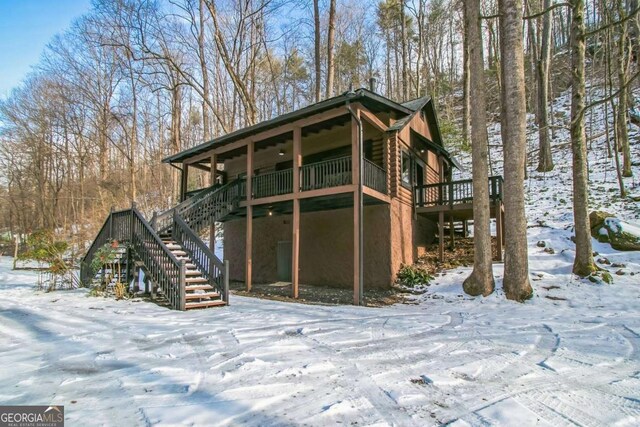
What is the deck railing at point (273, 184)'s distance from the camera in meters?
11.1

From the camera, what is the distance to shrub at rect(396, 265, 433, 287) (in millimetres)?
10406

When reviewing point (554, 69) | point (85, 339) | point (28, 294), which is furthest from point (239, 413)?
point (554, 69)

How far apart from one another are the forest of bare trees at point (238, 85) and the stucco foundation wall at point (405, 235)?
2.84m

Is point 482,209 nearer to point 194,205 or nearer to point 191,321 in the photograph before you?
point 191,321

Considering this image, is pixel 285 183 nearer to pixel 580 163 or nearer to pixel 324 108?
pixel 324 108

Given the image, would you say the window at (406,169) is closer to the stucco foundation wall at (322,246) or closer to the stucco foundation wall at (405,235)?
the stucco foundation wall at (405,235)

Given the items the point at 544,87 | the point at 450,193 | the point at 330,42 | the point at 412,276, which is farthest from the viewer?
the point at 544,87

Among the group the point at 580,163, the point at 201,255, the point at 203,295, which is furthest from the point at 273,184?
the point at 580,163

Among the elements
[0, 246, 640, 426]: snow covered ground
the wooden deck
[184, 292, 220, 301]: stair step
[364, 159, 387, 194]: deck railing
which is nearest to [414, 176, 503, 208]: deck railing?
the wooden deck

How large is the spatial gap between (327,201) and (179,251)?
479 cm

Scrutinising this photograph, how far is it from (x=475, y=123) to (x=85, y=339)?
9474 mm

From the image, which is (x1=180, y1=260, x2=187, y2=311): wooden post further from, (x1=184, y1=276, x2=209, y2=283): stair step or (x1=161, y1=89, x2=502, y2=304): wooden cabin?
(x1=161, y1=89, x2=502, y2=304): wooden cabin

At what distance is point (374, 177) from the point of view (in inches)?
411

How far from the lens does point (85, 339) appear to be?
4.71m
